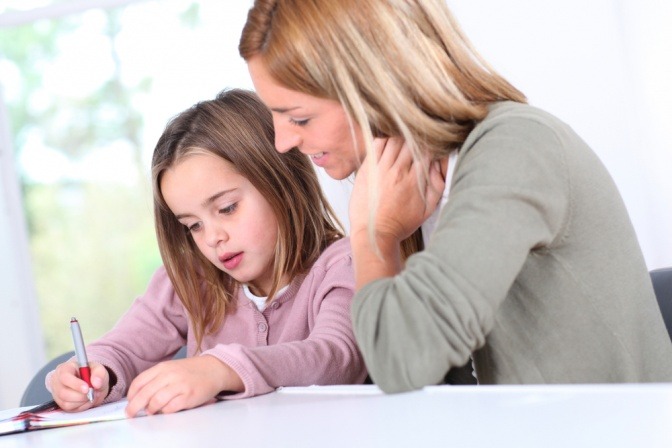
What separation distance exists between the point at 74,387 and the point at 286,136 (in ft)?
1.72

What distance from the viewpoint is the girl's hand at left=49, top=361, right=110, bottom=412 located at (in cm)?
148

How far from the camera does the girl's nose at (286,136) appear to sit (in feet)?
4.34

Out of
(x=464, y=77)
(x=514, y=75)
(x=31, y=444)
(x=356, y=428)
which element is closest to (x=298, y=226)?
(x=464, y=77)

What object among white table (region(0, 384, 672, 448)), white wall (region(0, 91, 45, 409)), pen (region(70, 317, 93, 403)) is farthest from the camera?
white wall (region(0, 91, 45, 409))

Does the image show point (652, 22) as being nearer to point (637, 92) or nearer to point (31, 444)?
point (637, 92)

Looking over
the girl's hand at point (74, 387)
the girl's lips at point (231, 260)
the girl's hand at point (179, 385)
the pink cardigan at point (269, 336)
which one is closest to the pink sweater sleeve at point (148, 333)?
the pink cardigan at point (269, 336)

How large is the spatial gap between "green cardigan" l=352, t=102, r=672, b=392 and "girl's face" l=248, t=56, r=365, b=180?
0.22 m

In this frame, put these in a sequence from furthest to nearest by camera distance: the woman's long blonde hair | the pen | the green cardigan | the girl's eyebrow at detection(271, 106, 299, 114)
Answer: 1. the pen
2. the girl's eyebrow at detection(271, 106, 299, 114)
3. the woman's long blonde hair
4. the green cardigan

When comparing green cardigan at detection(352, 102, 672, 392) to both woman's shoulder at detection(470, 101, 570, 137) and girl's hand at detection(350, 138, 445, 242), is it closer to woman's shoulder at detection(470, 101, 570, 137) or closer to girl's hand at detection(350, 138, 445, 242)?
woman's shoulder at detection(470, 101, 570, 137)

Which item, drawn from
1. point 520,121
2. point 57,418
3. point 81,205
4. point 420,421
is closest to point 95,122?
point 81,205

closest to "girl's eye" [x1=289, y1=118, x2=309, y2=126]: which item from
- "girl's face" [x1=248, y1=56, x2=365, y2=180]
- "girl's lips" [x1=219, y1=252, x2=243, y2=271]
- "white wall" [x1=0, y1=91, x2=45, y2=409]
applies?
"girl's face" [x1=248, y1=56, x2=365, y2=180]

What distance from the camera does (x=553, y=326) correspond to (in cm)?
116

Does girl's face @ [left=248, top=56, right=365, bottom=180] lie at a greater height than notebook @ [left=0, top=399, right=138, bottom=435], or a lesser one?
greater

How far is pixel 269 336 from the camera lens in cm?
176
